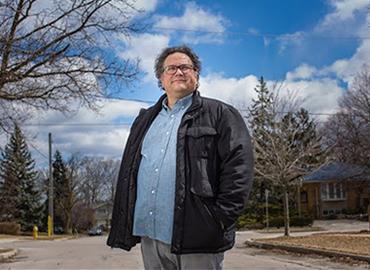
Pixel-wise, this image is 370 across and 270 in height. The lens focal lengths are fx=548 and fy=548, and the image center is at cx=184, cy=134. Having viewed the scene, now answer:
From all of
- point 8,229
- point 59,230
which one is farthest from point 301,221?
point 59,230

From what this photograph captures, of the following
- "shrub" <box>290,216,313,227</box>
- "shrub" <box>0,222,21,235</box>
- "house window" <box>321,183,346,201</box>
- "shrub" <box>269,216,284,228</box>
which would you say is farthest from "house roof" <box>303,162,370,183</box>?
"shrub" <box>0,222,21,235</box>

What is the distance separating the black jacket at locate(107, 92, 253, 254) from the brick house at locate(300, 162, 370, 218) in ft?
128

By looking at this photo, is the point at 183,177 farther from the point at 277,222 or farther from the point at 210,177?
the point at 277,222

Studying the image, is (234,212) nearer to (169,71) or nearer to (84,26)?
(169,71)

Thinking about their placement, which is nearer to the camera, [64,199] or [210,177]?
[210,177]

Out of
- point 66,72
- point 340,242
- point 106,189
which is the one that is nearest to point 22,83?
point 66,72

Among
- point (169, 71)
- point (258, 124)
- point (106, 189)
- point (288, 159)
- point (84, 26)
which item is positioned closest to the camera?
point (169, 71)

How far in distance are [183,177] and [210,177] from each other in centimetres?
15

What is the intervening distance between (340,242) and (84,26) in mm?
9081

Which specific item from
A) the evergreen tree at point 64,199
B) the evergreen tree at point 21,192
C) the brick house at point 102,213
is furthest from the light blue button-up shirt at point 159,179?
the brick house at point 102,213

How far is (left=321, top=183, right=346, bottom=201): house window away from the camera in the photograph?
44875 millimetres

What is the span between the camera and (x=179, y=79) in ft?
10.5

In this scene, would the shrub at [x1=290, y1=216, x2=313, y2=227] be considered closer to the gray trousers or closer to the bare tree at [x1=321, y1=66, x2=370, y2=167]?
the bare tree at [x1=321, y1=66, x2=370, y2=167]

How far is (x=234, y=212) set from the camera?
8.93 ft
